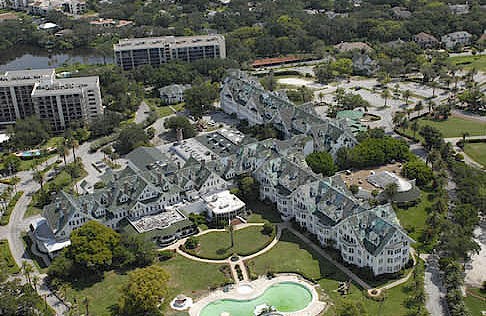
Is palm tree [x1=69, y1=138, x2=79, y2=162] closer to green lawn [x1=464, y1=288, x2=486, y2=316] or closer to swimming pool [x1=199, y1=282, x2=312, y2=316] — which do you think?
swimming pool [x1=199, y1=282, x2=312, y2=316]

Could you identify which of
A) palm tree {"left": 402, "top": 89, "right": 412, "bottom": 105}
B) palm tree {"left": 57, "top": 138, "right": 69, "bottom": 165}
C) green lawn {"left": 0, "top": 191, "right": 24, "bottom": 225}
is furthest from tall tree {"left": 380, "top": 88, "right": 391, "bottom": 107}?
green lawn {"left": 0, "top": 191, "right": 24, "bottom": 225}

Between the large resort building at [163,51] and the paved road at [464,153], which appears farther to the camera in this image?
the large resort building at [163,51]

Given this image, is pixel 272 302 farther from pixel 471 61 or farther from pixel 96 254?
pixel 471 61

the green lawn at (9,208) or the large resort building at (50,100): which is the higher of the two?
the large resort building at (50,100)

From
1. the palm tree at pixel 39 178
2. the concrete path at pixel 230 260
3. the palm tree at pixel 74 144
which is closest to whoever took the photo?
the concrete path at pixel 230 260

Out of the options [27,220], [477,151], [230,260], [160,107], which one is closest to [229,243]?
[230,260]

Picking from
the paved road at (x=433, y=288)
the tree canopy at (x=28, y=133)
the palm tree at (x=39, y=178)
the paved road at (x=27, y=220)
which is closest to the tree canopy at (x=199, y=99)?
the paved road at (x=27, y=220)

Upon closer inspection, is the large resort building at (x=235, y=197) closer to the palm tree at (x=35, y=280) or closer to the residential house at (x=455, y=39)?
the palm tree at (x=35, y=280)
